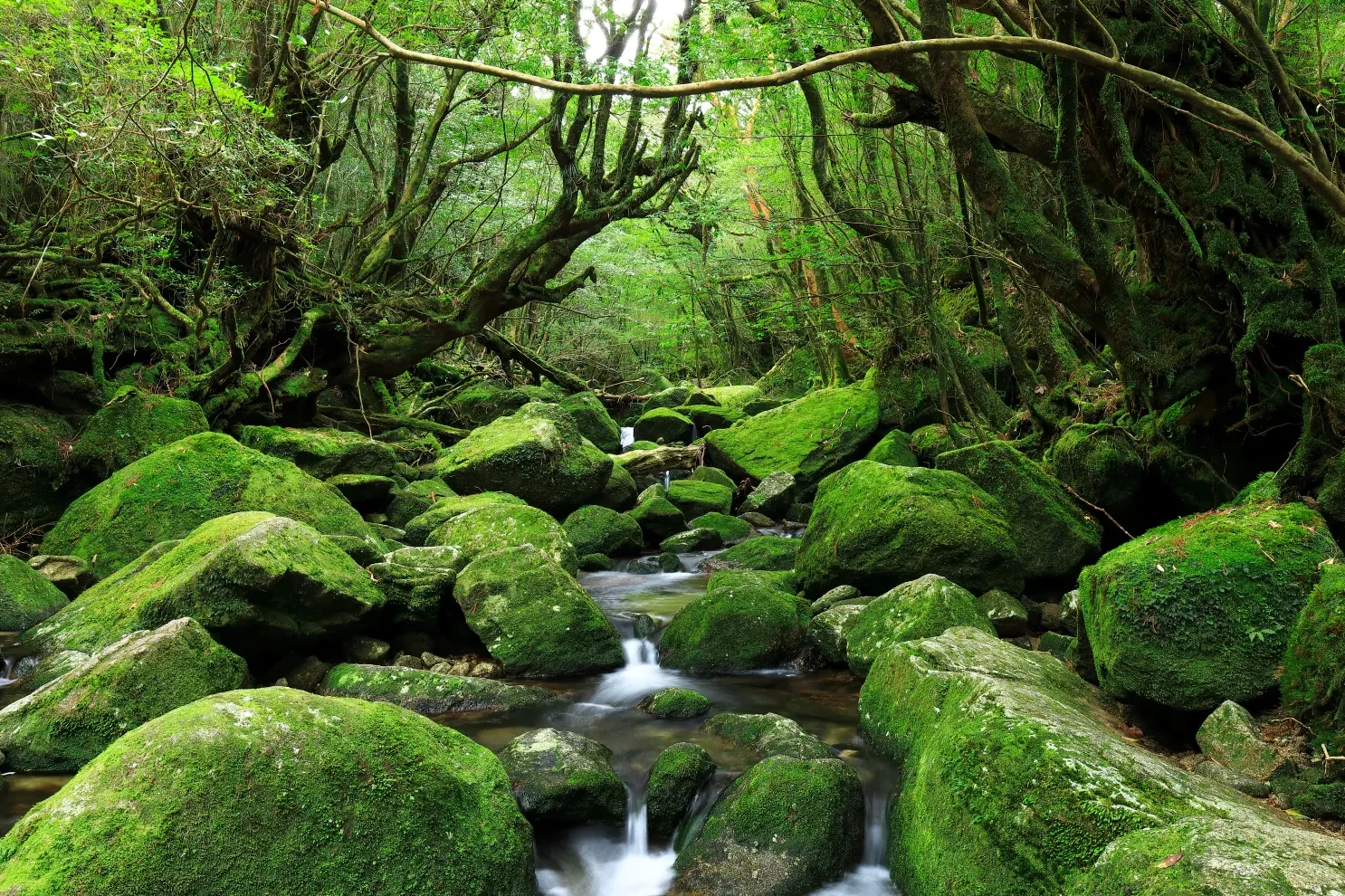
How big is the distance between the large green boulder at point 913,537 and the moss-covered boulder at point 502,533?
2.48m

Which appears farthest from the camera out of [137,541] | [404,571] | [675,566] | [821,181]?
[821,181]

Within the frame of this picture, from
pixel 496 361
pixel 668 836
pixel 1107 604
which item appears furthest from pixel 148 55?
pixel 496 361

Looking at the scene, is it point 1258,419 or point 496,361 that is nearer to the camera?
point 1258,419

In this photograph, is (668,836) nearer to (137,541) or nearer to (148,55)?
(137,541)

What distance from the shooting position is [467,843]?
3.31 metres

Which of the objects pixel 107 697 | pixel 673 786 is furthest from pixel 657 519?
pixel 107 697

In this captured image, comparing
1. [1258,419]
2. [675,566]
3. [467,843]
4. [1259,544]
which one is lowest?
[675,566]

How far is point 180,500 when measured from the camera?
7.45 metres

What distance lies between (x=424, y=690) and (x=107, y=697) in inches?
71.0

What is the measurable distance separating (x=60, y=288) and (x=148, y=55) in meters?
3.57

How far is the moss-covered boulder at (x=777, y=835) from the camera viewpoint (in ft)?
12.0

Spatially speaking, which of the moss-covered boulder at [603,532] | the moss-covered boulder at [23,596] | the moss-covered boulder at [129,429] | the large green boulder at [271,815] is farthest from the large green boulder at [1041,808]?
the moss-covered boulder at [129,429]

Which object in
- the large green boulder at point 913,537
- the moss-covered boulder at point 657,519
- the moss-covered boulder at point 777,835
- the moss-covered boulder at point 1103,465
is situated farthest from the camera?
the moss-covered boulder at point 657,519

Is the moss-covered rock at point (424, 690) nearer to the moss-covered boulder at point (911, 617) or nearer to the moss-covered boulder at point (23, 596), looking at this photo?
the moss-covered boulder at point (911, 617)
